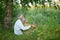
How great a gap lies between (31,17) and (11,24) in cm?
117

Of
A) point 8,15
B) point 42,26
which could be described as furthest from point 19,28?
point 42,26

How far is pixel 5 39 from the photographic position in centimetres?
753

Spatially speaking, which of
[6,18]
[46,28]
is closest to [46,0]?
[46,28]

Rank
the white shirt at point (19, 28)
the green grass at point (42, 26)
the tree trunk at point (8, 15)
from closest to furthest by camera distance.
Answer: the green grass at point (42, 26) < the white shirt at point (19, 28) < the tree trunk at point (8, 15)

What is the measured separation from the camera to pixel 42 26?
8680 millimetres

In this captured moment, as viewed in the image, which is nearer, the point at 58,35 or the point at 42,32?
the point at 58,35

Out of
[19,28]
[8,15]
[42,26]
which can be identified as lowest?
[42,26]

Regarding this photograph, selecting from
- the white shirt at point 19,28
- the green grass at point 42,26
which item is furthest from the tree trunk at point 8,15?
the white shirt at point 19,28

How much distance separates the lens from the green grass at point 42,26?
7500 mm

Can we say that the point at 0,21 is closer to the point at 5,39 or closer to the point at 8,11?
the point at 8,11

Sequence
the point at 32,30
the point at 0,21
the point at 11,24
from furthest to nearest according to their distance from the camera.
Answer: the point at 0,21 < the point at 11,24 < the point at 32,30

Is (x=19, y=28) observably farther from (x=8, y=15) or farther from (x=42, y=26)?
(x=42, y=26)

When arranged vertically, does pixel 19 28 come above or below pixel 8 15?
below

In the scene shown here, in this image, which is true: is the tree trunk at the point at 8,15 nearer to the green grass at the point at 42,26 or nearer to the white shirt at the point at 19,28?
the green grass at the point at 42,26
